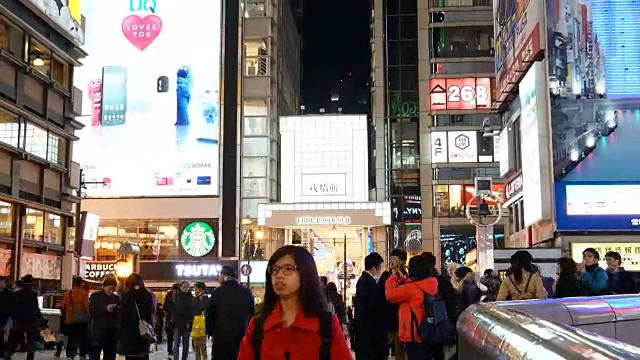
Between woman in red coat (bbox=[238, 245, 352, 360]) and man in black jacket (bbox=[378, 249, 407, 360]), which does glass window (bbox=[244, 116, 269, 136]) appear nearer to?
man in black jacket (bbox=[378, 249, 407, 360])

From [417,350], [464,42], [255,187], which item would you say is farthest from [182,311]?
[464,42]

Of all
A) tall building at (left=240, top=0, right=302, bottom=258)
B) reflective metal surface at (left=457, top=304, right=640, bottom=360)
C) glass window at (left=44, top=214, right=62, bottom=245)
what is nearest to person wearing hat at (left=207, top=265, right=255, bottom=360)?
reflective metal surface at (left=457, top=304, right=640, bottom=360)

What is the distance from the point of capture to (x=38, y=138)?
25547 mm

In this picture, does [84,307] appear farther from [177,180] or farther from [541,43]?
[177,180]

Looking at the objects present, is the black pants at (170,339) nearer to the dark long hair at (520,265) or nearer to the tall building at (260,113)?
the dark long hair at (520,265)

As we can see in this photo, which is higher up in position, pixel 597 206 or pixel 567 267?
pixel 597 206

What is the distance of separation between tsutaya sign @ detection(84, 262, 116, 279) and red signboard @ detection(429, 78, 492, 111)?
21323 millimetres

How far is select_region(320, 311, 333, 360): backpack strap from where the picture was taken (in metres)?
3.20

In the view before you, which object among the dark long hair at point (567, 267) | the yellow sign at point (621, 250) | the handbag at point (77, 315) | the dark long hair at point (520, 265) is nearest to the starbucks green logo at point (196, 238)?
the yellow sign at point (621, 250)

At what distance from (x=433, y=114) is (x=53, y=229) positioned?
87.5 feet

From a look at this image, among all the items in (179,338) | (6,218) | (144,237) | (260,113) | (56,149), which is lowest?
(179,338)

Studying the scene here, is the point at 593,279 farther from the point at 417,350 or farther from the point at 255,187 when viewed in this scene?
the point at 255,187

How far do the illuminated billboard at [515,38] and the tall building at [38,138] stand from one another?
1605 centimetres

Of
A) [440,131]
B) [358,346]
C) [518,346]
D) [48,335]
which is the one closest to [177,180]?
[440,131]
